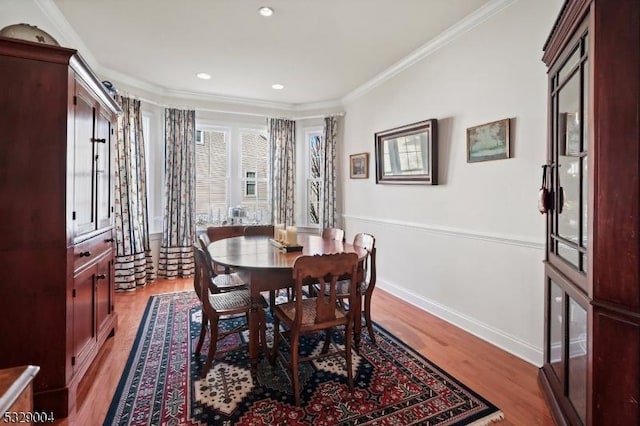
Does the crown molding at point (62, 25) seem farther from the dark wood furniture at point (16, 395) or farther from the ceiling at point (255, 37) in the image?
the dark wood furniture at point (16, 395)

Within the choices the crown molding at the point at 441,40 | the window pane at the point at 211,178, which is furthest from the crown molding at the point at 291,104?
the window pane at the point at 211,178

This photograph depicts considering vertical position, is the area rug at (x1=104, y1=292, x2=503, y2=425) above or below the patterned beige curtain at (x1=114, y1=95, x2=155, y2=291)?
below

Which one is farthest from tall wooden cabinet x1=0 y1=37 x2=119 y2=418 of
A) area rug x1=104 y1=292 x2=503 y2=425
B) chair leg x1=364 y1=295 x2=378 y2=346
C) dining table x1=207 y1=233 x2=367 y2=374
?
chair leg x1=364 y1=295 x2=378 y2=346

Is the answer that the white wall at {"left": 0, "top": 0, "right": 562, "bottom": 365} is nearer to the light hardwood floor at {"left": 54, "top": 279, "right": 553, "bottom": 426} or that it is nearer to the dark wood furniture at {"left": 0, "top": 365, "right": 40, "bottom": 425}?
the light hardwood floor at {"left": 54, "top": 279, "right": 553, "bottom": 426}

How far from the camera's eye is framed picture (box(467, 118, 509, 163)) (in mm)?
2674

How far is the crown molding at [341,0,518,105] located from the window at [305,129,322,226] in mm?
1263

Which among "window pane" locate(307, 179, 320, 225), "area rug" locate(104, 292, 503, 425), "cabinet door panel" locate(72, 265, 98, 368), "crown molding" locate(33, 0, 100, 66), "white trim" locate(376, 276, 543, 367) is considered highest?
"crown molding" locate(33, 0, 100, 66)

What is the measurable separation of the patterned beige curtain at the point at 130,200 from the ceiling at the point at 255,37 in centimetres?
58

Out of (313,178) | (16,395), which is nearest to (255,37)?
(313,178)

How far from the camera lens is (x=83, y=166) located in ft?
7.04

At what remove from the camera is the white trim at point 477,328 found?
8.23 ft


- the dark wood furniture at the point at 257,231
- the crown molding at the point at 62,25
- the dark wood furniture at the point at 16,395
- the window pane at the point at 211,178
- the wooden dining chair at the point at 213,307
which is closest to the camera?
the dark wood furniture at the point at 16,395

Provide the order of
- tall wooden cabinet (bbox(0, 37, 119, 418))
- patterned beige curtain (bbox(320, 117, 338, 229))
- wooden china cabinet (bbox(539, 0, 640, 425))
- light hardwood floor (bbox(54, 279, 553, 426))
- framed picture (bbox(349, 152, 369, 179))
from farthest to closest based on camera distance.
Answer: patterned beige curtain (bbox(320, 117, 338, 229))
framed picture (bbox(349, 152, 369, 179))
light hardwood floor (bbox(54, 279, 553, 426))
tall wooden cabinet (bbox(0, 37, 119, 418))
wooden china cabinet (bbox(539, 0, 640, 425))

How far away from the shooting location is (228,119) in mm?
5379
